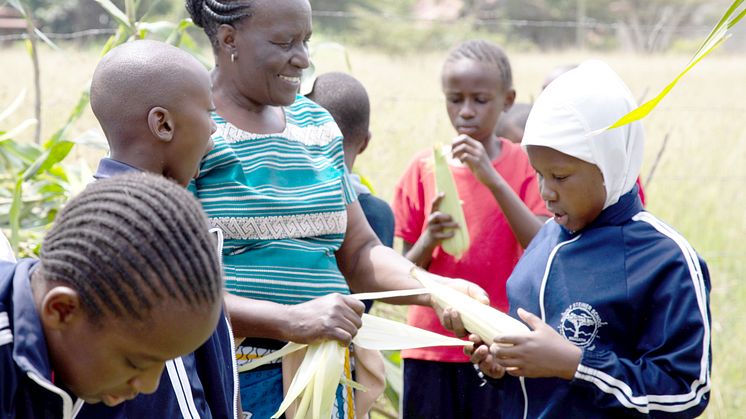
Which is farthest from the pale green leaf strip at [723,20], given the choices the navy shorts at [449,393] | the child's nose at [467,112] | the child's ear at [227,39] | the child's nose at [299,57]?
the child's nose at [467,112]

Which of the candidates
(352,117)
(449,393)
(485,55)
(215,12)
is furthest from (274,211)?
(485,55)

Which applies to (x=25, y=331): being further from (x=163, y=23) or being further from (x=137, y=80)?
(x=163, y=23)

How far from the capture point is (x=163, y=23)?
12.5 ft

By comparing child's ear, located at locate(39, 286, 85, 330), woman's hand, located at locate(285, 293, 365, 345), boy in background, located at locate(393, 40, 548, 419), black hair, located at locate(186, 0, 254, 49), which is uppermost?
black hair, located at locate(186, 0, 254, 49)

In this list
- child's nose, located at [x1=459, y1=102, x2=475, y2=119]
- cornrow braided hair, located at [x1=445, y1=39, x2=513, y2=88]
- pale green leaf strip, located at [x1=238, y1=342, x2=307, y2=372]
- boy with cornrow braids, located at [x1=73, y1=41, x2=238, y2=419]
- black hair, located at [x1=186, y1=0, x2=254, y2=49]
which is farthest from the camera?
cornrow braided hair, located at [x1=445, y1=39, x2=513, y2=88]

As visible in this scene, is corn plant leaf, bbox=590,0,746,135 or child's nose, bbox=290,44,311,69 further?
child's nose, bbox=290,44,311,69

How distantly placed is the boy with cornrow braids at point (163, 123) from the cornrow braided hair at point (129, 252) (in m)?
0.47

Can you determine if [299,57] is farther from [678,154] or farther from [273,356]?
[678,154]

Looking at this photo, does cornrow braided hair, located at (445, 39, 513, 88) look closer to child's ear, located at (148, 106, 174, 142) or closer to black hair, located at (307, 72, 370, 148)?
black hair, located at (307, 72, 370, 148)

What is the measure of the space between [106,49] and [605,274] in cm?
203

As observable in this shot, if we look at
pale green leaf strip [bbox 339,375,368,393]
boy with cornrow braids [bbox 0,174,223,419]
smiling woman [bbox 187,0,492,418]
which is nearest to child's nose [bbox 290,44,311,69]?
smiling woman [bbox 187,0,492,418]

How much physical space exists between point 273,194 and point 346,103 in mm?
1160

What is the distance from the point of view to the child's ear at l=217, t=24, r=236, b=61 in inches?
105

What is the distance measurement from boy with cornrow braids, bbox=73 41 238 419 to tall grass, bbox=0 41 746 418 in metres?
2.86
